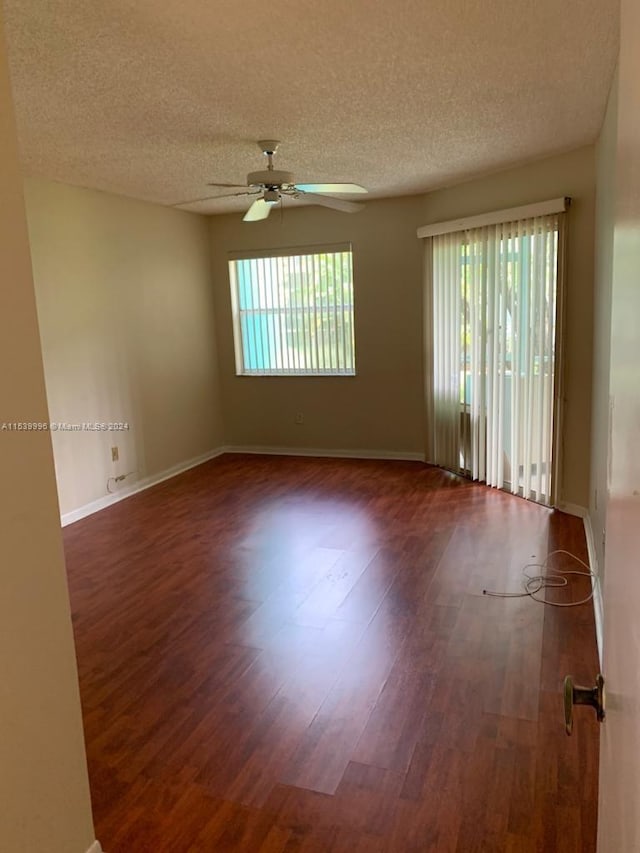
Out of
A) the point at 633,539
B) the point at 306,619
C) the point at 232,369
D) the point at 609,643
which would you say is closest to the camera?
the point at 633,539

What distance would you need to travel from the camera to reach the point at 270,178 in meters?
3.46

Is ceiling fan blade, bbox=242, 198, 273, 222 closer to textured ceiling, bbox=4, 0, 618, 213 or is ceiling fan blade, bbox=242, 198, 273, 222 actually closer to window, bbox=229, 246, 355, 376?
textured ceiling, bbox=4, 0, 618, 213

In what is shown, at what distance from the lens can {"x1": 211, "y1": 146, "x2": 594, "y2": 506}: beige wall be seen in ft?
18.4

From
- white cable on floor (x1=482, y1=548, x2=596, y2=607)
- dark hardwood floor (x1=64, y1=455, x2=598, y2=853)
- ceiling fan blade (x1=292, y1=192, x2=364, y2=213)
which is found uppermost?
ceiling fan blade (x1=292, y1=192, x2=364, y2=213)

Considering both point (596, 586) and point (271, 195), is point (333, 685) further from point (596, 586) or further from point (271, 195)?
point (271, 195)

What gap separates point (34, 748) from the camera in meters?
1.46

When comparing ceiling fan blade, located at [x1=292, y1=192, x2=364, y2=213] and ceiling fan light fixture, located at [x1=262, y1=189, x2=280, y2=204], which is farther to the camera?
ceiling fan blade, located at [x1=292, y1=192, x2=364, y2=213]

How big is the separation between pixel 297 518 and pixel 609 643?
143 inches

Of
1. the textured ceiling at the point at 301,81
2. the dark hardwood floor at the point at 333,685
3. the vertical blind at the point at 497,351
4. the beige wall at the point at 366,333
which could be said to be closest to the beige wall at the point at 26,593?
the dark hardwood floor at the point at 333,685

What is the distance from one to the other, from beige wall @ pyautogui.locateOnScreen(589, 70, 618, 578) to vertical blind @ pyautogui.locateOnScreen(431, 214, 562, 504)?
1.55ft

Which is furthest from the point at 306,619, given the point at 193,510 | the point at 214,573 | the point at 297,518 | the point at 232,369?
the point at 232,369

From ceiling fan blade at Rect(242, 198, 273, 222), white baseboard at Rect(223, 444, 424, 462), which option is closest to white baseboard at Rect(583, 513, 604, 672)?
white baseboard at Rect(223, 444, 424, 462)

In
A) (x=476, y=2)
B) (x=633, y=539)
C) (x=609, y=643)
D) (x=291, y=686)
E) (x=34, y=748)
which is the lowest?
(x=291, y=686)

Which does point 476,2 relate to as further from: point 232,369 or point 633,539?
point 232,369
